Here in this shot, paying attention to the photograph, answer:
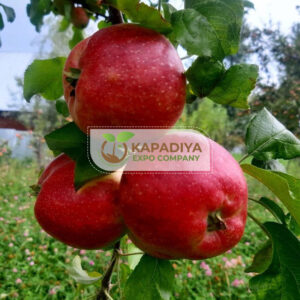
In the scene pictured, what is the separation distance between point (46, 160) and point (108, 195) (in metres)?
5.79

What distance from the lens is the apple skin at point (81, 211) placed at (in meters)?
0.41

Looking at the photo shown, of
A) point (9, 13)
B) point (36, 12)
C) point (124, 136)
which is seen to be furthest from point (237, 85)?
point (9, 13)

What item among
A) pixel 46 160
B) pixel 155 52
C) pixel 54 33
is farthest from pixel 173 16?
pixel 54 33

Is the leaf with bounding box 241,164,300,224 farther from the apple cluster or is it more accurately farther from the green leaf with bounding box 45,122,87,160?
the green leaf with bounding box 45,122,87,160

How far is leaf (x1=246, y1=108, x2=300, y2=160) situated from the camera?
0.51 metres

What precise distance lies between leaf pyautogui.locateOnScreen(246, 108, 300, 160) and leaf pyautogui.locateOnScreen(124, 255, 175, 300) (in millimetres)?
224

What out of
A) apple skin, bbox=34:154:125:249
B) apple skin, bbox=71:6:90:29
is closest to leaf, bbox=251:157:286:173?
apple skin, bbox=34:154:125:249

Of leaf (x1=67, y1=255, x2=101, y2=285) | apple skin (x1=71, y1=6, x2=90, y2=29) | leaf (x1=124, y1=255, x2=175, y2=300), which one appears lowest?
leaf (x1=67, y1=255, x2=101, y2=285)

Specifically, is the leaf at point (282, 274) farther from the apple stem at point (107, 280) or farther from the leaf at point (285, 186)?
the apple stem at point (107, 280)

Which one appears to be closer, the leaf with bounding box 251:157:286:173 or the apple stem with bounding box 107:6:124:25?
the apple stem with bounding box 107:6:124:25

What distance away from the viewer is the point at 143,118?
37 cm

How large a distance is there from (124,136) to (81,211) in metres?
0.11

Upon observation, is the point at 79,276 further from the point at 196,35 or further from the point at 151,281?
the point at 196,35

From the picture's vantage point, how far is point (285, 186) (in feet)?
1.35
